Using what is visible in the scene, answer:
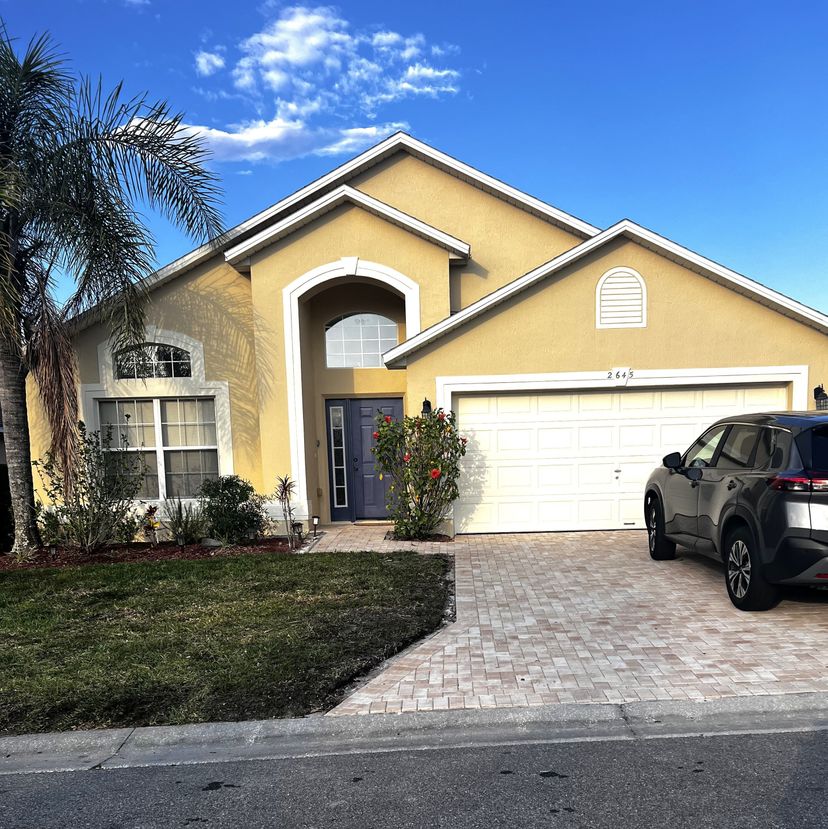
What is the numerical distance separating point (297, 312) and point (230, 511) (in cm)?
331

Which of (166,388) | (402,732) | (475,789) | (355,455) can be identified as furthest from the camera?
(355,455)

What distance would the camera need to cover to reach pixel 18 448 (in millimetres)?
8656

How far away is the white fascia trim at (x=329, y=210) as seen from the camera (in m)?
9.67

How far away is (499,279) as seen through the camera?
11.0 metres

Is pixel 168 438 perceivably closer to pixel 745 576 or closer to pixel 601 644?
pixel 601 644

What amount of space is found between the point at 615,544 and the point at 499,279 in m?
5.00

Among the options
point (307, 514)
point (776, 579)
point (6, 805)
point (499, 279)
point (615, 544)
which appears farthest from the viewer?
point (499, 279)

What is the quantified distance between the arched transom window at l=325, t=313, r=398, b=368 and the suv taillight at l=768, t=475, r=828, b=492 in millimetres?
7148

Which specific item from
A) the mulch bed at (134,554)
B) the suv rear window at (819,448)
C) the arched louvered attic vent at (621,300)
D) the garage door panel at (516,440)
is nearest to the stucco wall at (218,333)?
the mulch bed at (134,554)

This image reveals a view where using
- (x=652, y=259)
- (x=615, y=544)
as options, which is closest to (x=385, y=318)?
(x=652, y=259)

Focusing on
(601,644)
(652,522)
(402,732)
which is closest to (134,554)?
(402,732)

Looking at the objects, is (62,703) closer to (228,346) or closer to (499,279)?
(228,346)

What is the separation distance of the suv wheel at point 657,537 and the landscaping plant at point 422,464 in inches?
107

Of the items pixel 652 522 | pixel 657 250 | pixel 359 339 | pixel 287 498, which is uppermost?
pixel 657 250
